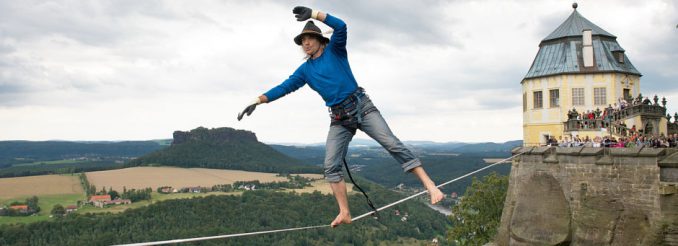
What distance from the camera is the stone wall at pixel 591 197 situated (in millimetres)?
19094

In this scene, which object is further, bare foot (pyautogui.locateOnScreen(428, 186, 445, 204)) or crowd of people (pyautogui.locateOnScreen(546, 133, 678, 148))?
crowd of people (pyautogui.locateOnScreen(546, 133, 678, 148))

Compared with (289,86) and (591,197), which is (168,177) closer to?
(591,197)

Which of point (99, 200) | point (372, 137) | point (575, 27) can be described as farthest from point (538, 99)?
point (99, 200)

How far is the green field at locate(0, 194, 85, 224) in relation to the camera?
112688 millimetres

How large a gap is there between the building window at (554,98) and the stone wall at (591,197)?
18.3 feet

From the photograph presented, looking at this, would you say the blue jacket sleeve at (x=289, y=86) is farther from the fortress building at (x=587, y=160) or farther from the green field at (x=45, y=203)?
the green field at (x=45, y=203)

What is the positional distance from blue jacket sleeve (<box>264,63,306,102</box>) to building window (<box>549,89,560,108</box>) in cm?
2682

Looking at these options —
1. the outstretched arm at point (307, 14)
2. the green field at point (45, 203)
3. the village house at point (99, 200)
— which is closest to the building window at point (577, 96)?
the outstretched arm at point (307, 14)

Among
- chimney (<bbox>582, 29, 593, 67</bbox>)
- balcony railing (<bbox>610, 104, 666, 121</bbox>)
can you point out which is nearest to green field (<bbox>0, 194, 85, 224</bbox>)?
chimney (<bbox>582, 29, 593, 67</bbox>)

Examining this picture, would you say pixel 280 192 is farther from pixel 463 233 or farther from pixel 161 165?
pixel 463 233

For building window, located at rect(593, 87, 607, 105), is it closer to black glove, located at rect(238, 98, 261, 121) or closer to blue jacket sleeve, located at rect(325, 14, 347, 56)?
blue jacket sleeve, located at rect(325, 14, 347, 56)

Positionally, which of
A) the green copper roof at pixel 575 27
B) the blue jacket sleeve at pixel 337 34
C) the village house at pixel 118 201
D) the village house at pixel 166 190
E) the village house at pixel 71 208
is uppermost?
the green copper roof at pixel 575 27

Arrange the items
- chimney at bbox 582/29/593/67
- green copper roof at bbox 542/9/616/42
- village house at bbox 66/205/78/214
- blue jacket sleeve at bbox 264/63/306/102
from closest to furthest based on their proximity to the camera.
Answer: blue jacket sleeve at bbox 264/63/306/102 < chimney at bbox 582/29/593/67 < green copper roof at bbox 542/9/616/42 < village house at bbox 66/205/78/214

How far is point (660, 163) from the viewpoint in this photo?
19.1m
